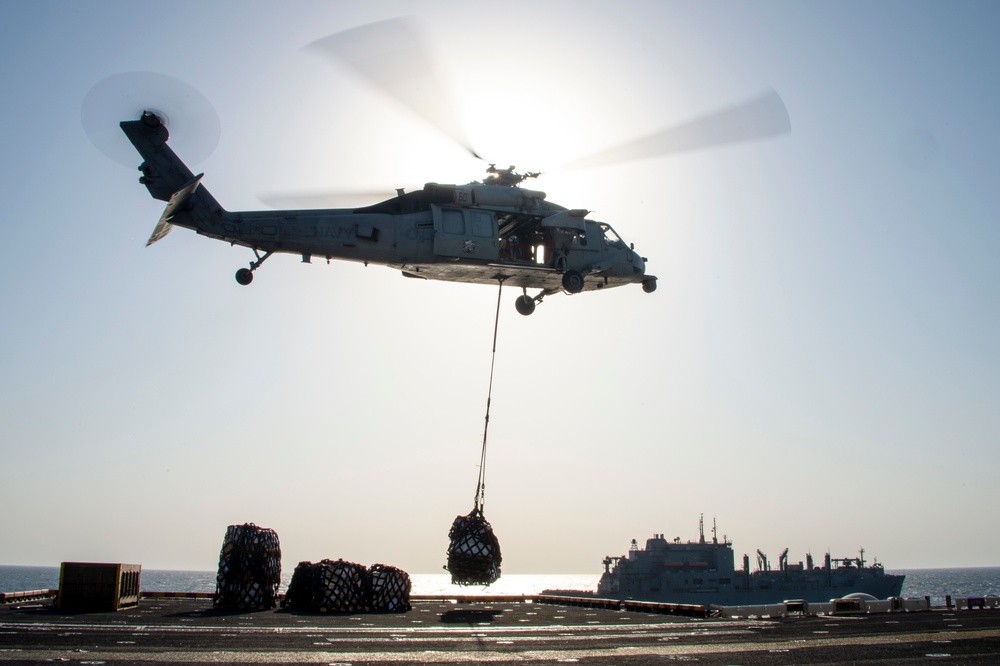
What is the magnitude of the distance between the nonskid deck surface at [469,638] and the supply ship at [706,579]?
46.1 meters

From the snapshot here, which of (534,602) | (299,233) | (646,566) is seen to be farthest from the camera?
(646,566)

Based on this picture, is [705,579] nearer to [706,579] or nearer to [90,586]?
[706,579]

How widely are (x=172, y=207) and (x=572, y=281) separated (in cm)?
1207

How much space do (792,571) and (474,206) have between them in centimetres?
6432

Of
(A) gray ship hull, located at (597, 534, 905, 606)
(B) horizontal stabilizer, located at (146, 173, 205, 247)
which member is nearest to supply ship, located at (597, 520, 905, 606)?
(A) gray ship hull, located at (597, 534, 905, 606)

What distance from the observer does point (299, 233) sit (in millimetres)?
23875

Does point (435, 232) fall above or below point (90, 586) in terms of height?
above

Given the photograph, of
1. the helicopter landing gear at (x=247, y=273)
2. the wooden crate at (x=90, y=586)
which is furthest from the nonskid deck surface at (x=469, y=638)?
the helicopter landing gear at (x=247, y=273)

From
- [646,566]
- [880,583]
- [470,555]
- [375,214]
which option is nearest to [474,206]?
[375,214]

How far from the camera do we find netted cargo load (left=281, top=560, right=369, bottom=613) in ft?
88.6

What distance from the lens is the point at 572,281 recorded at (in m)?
27.4

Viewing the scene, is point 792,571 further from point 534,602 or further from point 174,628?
point 174,628

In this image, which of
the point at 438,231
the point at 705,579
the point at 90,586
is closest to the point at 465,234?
the point at 438,231

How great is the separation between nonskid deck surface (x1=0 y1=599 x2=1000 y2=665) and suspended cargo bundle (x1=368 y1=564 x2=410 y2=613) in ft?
3.60
